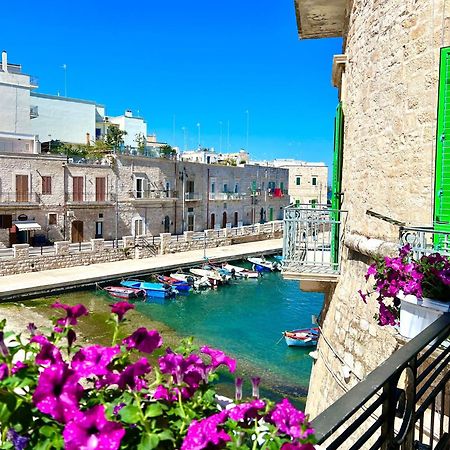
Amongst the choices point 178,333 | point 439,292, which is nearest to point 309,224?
point 439,292

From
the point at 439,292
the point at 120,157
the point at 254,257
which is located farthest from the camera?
the point at 254,257

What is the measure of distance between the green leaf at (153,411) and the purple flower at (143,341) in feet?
0.99

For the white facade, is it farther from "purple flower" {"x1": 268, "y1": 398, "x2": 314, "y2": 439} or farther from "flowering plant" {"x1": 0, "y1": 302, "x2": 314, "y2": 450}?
"purple flower" {"x1": 268, "y1": 398, "x2": 314, "y2": 439}

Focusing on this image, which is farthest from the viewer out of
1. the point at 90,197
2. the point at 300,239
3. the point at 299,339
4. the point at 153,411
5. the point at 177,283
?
the point at 90,197

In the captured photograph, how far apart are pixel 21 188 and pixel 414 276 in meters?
32.7

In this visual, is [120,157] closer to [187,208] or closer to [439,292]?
[187,208]

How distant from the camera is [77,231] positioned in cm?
3491

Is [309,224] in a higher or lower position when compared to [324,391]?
higher

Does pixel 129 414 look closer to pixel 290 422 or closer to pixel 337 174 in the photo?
pixel 290 422

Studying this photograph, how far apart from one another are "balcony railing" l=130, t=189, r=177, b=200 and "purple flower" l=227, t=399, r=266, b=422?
124ft

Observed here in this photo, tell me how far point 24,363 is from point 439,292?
2834mm

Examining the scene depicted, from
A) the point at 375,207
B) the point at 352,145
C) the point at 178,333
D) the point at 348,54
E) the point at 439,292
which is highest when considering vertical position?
the point at 348,54

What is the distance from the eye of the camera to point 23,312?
22531 mm

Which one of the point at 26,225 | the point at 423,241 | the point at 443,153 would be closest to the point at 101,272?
the point at 26,225
